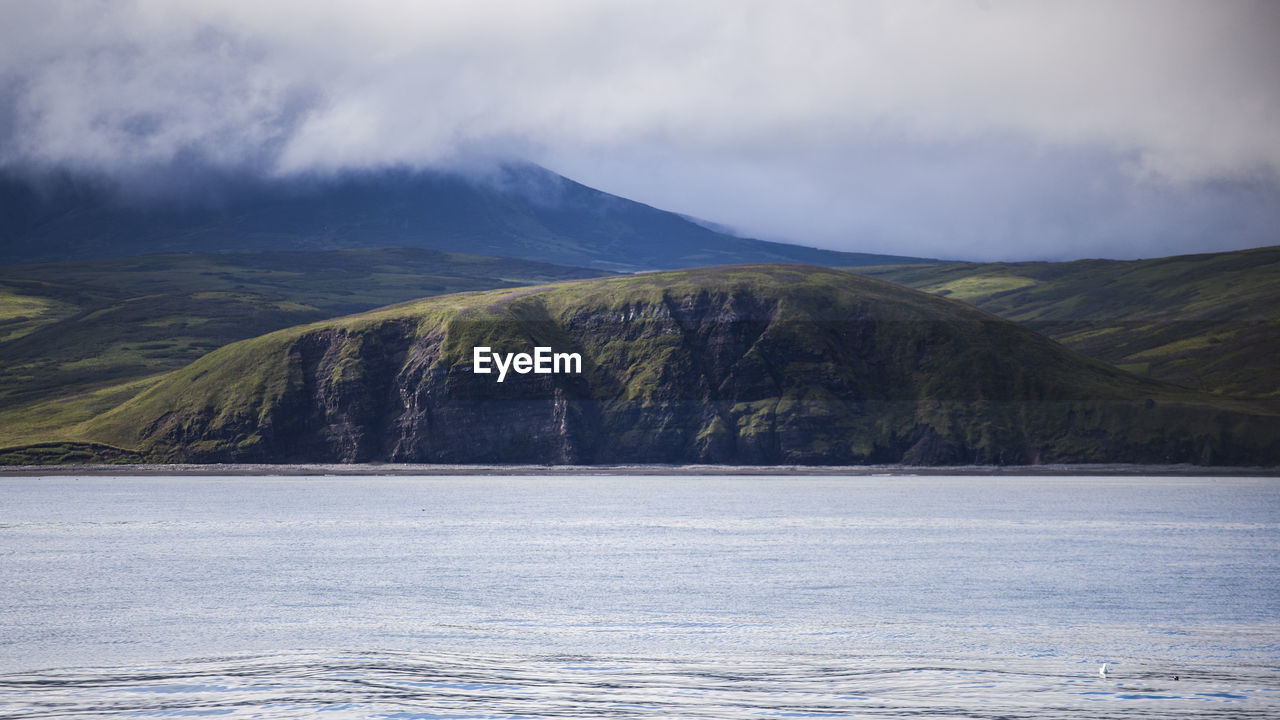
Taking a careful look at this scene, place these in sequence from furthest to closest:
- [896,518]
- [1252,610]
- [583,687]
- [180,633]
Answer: [896,518] → [1252,610] → [180,633] → [583,687]

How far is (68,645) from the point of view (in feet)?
163

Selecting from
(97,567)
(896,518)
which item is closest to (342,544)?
(97,567)

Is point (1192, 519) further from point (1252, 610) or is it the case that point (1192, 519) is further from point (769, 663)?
point (769, 663)

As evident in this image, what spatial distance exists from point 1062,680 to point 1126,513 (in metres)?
102

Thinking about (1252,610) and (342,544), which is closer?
(1252,610)

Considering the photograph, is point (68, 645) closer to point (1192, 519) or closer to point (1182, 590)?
point (1182, 590)

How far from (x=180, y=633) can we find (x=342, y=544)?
144 feet

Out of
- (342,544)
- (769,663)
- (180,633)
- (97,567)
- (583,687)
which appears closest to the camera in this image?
(583,687)

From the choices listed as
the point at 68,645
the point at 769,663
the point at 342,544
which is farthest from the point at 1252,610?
the point at 342,544

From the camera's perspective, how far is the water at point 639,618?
40156mm

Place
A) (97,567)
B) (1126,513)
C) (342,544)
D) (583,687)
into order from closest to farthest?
(583,687) → (97,567) → (342,544) → (1126,513)

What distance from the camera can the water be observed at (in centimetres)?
4016

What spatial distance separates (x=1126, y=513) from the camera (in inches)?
5359

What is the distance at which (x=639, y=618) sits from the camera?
5728 cm
